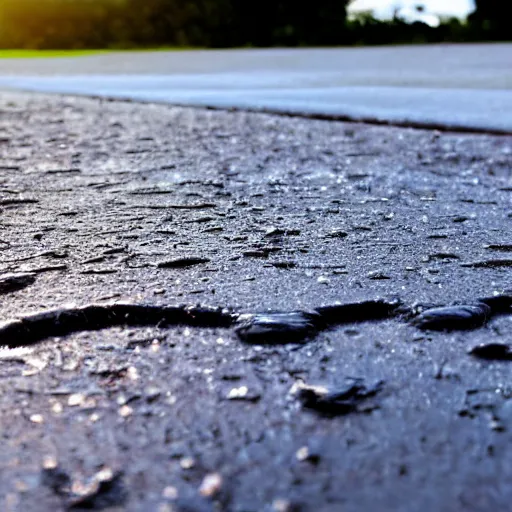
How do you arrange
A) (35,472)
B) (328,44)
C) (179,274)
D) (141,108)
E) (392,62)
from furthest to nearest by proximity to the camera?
(328,44)
(392,62)
(141,108)
(179,274)
(35,472)

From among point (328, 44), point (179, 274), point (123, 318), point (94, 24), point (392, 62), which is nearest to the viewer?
point (123, 318)

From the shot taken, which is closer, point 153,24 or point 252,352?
point 252,352

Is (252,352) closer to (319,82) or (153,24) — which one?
(319,82)

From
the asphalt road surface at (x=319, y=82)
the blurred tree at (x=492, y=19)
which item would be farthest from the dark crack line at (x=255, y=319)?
the blurred tree at (x=492, y=19)

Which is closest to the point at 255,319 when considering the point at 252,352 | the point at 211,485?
the point at 252,352

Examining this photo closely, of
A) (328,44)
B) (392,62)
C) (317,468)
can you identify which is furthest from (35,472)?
(328,44)

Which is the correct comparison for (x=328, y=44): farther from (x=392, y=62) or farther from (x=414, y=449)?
(x=414, y=449)
